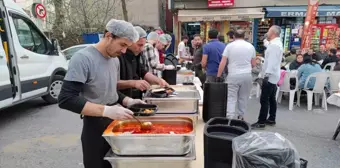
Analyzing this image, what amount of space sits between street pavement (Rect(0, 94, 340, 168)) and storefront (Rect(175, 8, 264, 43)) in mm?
6063

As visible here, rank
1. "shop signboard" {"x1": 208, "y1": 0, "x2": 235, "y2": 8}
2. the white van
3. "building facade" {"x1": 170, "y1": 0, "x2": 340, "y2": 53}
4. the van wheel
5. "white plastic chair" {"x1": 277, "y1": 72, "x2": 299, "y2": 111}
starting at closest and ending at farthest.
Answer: the white van
"white plastic chair" {"x1": 277, "y1": 72, "x2": 299, "y2": 111}
the van wheel
"building facade" {"x1": 170, "y1": 0, "x2": 340, "y2": 53}
"shop signboard" {"x1": 208, "y1": 0, "x2": 235, "y2": 8}

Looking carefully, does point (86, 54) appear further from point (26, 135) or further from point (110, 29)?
point (26, 135)

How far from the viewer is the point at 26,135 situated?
431 centimetres

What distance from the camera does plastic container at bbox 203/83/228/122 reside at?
2190 millimetres

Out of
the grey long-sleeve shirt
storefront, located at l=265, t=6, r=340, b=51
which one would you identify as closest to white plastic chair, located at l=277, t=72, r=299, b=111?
the grey long-sleeve shirt

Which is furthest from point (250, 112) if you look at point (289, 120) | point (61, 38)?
point (61, 38)

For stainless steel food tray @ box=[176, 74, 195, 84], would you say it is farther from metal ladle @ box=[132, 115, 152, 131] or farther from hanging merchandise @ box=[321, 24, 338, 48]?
hanging merchandise @ box=[321, 24, 338, 48]

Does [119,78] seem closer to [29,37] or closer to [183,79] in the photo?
[183,79]

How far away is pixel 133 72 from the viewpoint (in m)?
2.62

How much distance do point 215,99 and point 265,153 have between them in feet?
3.96

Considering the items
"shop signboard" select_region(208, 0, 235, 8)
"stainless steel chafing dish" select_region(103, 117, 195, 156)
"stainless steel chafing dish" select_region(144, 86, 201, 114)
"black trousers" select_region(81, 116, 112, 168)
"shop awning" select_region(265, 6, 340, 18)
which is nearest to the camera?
"stainless steel chafing dish" select_region(103, 117, 195, 156)

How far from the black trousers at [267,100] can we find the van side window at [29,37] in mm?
4253

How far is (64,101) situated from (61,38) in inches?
530

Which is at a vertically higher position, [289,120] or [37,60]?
[37,60]
